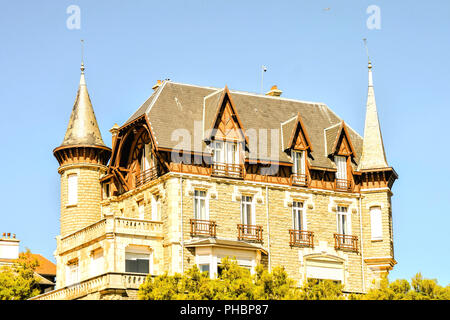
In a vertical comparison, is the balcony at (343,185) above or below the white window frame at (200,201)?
above

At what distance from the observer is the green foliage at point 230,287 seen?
46.2 m

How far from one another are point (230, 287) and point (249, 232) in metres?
10.1

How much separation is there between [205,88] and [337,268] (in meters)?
13.2

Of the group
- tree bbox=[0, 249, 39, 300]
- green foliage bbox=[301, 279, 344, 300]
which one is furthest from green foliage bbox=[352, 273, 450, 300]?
tree bbox=[0, 249, 39, 300]

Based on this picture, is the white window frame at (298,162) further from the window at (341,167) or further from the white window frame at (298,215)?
the window at (341,167)

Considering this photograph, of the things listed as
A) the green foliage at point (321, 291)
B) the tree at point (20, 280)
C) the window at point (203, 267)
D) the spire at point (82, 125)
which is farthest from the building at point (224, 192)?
the green foliage at point (321, 291)

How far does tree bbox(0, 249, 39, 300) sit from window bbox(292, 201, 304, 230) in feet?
51.4

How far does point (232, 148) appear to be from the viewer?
57.2m

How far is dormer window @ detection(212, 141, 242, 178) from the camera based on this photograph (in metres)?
56.5

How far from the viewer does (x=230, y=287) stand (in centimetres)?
4634

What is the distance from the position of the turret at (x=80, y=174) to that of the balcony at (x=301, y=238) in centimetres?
1278
